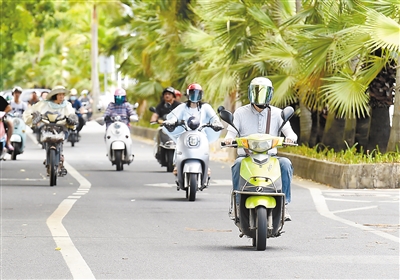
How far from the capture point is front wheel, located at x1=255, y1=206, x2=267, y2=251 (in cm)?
1101

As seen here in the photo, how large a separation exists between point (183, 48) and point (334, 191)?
18221mm

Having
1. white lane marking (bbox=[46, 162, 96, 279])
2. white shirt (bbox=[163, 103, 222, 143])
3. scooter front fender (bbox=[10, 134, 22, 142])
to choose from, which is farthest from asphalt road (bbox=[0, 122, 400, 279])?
scooter front fender (bbox=[10, 134, 22, 142])

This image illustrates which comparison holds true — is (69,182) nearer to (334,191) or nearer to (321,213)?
(334,191)

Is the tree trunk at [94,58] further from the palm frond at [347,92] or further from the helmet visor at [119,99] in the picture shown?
the palm frond at [347,92]

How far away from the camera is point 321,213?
15.2 metres

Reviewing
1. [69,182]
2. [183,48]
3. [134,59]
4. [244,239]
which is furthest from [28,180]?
[134,59]

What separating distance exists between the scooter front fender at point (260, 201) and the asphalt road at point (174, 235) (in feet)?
1.41

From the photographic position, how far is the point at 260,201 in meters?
11.1

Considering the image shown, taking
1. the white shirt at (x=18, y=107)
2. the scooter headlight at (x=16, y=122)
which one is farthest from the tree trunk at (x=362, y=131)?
the white shirt at (x=18, y=107)

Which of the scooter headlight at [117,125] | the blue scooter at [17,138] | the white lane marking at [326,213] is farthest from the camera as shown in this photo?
the blue scooter at [17,138]

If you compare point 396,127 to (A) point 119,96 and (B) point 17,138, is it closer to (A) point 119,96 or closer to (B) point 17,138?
(A) point 119,96

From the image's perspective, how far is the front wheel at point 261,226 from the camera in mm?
11008

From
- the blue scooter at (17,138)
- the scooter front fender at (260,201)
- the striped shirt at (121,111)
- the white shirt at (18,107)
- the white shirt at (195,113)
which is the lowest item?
the blue scooter at (17,138)

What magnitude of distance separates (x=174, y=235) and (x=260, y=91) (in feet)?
6.31
